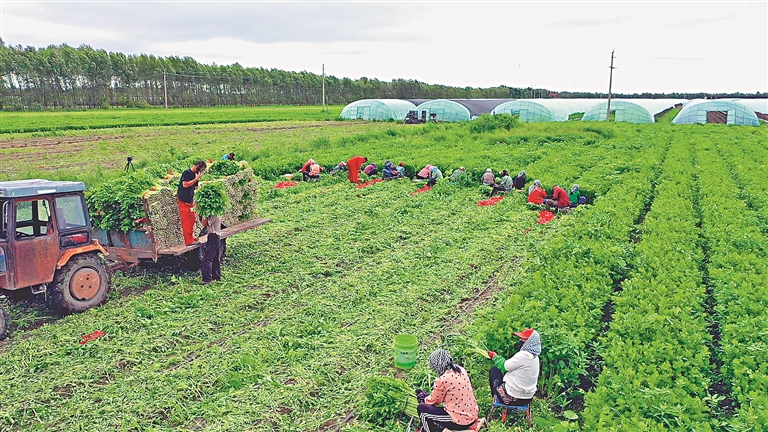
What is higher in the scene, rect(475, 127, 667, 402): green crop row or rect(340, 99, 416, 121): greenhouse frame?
rect(340, 99, 416, 121): greenhouse frame

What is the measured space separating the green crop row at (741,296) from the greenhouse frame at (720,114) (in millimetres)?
39709

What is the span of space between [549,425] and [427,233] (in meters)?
7.88

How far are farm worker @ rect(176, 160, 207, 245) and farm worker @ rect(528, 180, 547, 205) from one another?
32.0 ft

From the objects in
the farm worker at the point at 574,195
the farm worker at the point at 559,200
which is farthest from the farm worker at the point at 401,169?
the farm worker at the point at 574,195

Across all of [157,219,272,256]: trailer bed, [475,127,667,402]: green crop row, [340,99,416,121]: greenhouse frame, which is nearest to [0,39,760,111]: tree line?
[340,99,416,121]: greenhouse frame

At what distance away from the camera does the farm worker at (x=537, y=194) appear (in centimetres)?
1628

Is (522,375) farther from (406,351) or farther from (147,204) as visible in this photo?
(147,204)

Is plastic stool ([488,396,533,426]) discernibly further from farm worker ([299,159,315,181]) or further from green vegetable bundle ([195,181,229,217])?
farm worker ([299,159,315,181])

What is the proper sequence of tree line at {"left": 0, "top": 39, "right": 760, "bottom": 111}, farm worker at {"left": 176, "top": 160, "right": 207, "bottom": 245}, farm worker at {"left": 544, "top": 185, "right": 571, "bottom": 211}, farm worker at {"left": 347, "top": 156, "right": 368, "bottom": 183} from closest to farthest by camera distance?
1. farm worker at {"left": 176, "top": 160, "right": 207, "bottom": 245}
2. farm worker at {"left": 544, "top": 185, "right": 571, "bottom": 211}
3. farm worker at {"left": 347, "top": 156, "right": 368, "bottom": 183}
4. tree line at {"left": 0, "top": 39, "right": 760, "bottom": 111}

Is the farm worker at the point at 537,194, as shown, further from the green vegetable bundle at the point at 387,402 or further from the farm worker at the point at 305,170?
the green vegetable bundle at the point at 387,402

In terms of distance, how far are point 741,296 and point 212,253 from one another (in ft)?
27.9

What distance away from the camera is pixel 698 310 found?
7.81 meters

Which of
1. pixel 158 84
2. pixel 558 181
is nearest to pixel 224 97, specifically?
pixel 158 84

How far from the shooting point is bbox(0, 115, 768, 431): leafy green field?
20.0ft
